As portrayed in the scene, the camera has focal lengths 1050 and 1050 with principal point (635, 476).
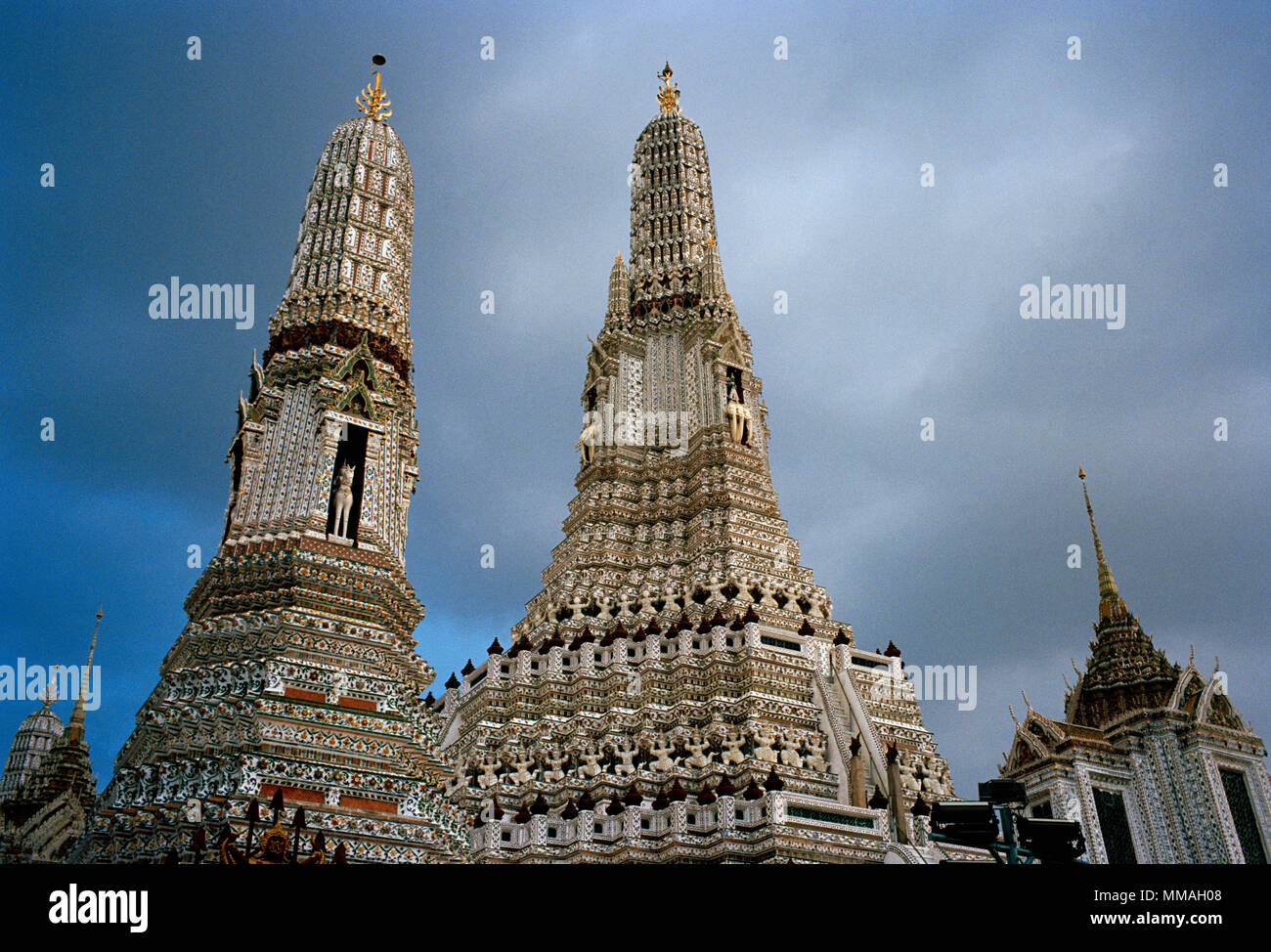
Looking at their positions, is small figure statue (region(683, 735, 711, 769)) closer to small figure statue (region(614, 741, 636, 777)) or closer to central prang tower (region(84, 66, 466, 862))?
small figure statue (region(614, 741, 636, 777))

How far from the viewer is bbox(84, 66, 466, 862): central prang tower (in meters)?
17.1

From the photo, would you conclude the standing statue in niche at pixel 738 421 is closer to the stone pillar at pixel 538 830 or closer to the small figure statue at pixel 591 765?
the small figure statue at pixel 591 765

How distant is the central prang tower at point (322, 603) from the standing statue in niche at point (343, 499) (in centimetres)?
5

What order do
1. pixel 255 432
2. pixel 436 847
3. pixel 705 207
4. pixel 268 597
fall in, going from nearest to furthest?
pixel 436 847
pixel 268 597
pixel 255 432
pixel 705 207

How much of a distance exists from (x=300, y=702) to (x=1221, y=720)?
4446 cm

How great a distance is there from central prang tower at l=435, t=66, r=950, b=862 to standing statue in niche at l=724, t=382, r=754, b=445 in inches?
3.5

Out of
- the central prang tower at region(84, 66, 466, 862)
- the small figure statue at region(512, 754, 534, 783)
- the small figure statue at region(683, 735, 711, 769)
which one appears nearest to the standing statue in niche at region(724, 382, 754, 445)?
the small figure statue at region(683, 735, 711, 769)

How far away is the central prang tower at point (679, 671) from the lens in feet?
82.4

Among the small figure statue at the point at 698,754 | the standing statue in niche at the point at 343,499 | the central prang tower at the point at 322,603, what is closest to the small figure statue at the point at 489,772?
the small figure statue at the point at 698,754

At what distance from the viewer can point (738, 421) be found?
1714 inches

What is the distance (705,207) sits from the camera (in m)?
53.1
